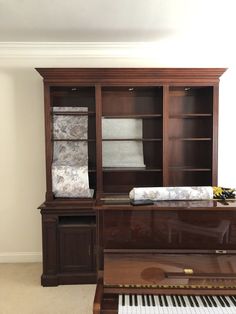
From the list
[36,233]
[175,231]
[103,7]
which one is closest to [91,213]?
[36,233]

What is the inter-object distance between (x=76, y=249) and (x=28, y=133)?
1.47m

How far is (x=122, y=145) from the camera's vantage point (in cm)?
304

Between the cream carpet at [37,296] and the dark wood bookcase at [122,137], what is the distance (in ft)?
0.38

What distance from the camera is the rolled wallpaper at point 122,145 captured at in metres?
3.02

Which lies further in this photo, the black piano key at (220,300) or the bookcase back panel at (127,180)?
the bookcase back panel at (127,180)

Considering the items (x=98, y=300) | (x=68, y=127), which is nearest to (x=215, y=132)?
(x=68, y=127)

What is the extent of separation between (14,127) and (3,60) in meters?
0.80

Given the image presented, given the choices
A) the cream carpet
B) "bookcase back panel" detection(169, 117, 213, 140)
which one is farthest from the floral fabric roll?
"bookcase back panel" detection(169, 117, 213, 140)

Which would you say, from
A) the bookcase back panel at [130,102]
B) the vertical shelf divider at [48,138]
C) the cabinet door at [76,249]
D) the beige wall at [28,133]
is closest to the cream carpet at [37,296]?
the cabinet door at [76,249]

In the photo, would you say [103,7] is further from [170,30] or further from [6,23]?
[6,23]

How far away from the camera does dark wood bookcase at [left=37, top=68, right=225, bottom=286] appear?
2.62m

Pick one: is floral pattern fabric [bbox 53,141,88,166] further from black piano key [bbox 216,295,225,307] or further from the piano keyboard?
black piano key [bbox 216,295,225,307]

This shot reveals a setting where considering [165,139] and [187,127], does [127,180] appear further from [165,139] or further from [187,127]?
[187,127]

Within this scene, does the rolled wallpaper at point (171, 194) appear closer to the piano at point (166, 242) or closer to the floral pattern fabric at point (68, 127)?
the piano at point (166, 242)
